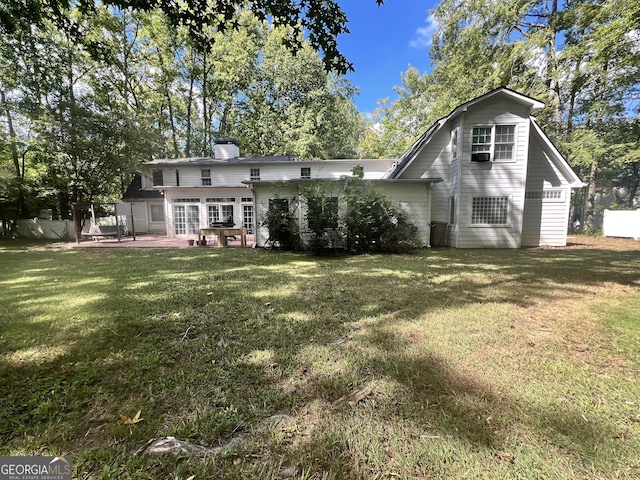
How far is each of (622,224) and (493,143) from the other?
10.1m

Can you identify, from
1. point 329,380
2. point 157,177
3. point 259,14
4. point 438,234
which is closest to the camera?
point 329,380

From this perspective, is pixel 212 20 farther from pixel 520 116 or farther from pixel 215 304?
pixel 520 116

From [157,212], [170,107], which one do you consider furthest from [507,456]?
[170,107]

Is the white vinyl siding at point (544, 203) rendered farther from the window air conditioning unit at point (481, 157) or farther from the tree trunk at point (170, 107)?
the tree trunk at point (170, 107)

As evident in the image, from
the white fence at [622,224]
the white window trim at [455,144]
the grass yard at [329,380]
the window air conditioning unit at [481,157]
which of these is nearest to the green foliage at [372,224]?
the white window trim at [455,144]

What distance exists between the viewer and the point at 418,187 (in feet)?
36.0

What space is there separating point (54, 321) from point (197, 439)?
3308 millimetres

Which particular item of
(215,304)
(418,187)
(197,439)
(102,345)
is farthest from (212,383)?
(418,187)

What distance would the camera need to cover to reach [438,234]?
1220cm

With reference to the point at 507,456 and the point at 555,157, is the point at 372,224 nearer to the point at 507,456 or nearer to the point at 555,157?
the point at 507,456

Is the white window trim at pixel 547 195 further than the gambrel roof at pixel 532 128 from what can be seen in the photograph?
Yes

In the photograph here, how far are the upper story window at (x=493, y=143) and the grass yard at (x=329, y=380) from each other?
7.61m

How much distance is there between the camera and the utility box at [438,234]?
40.0 feet

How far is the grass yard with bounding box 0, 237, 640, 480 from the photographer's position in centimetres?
161
